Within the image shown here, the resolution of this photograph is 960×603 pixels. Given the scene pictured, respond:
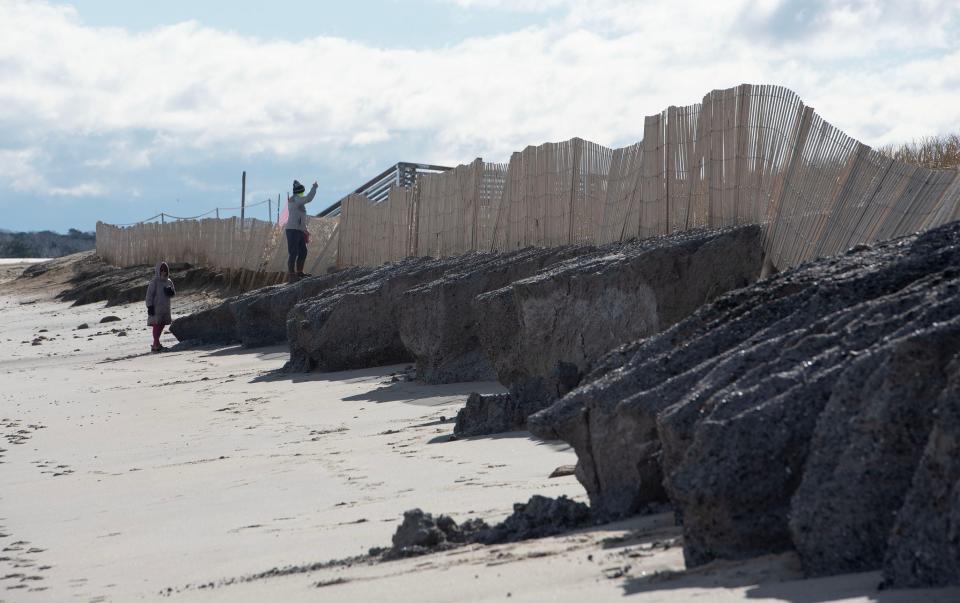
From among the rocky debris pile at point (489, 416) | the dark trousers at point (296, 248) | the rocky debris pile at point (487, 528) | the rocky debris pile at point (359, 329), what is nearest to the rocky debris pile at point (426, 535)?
the rocky debris pile at point (487, 528)

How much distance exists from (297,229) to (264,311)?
3.78m

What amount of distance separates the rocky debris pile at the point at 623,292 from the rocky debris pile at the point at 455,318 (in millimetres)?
1570

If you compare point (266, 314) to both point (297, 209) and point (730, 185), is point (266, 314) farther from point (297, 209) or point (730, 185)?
point (730, 185)

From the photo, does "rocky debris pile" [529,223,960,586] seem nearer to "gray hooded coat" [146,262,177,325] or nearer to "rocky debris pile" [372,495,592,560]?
"rocky debris pile" [372,495,592,560]

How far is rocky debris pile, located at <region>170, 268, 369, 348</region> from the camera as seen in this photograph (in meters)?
15.4

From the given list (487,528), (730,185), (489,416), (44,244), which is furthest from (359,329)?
(44,244)

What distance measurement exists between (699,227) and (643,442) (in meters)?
4.79

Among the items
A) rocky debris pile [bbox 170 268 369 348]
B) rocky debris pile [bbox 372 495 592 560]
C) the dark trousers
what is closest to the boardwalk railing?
rocky debris pile [bbox 170 268 369 348]

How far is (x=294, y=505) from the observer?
5.19 m

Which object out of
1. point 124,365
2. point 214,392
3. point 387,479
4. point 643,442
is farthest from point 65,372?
point 643,442

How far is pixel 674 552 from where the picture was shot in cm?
330

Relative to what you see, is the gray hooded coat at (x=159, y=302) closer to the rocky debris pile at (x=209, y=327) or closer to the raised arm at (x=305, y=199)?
the rocky debris pile at (x=209, y=327)

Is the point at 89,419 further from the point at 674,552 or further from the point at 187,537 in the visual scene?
the point at 674,552

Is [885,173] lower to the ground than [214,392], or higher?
higher
